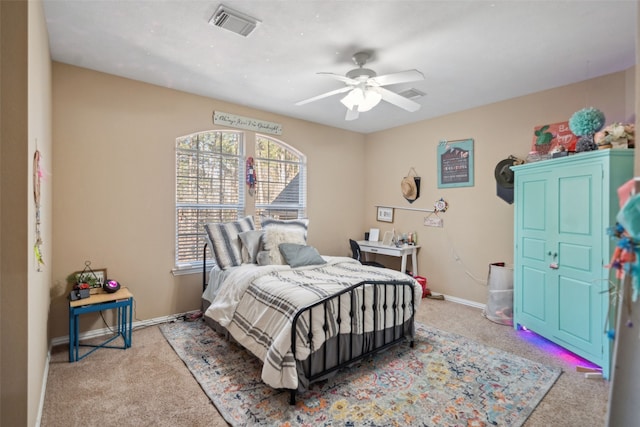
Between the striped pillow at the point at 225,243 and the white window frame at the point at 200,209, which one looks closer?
the striped pillow at the point at 225,243

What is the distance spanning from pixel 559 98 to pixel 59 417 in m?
5.10

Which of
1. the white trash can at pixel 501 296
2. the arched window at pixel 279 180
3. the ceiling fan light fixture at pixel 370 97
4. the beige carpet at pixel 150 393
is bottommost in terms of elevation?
the beige carpet at pixel 150 393

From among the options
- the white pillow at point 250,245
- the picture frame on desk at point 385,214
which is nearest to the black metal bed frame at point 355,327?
the white pillow at point 250,245

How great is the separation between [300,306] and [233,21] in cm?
206

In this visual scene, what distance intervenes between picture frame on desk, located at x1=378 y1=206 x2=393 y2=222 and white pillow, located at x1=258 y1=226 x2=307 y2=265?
1974 mm

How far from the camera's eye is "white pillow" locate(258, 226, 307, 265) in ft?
11.2

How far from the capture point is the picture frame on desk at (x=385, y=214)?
206 inches

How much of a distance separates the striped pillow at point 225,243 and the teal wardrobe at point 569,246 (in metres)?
3.01

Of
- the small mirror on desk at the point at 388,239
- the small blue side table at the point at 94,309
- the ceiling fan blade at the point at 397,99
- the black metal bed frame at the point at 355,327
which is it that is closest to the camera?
the black metal bed frame at the point at 355,327

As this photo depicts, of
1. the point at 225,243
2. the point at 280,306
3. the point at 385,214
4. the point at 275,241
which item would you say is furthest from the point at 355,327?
the point at 385,214

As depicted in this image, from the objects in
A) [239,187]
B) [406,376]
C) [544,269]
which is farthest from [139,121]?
[544,269]

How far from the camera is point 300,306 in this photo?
2.21 meters

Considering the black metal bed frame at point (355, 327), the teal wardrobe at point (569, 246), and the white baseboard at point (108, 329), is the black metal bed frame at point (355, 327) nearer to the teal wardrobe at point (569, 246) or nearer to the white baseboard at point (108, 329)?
the teal wardrobe at point (569, 246)

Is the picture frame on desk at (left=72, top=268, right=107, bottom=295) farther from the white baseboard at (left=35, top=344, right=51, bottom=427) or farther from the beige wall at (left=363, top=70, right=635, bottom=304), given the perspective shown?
the beige wall at (left=363, top=70, right=635, bottom=304)
